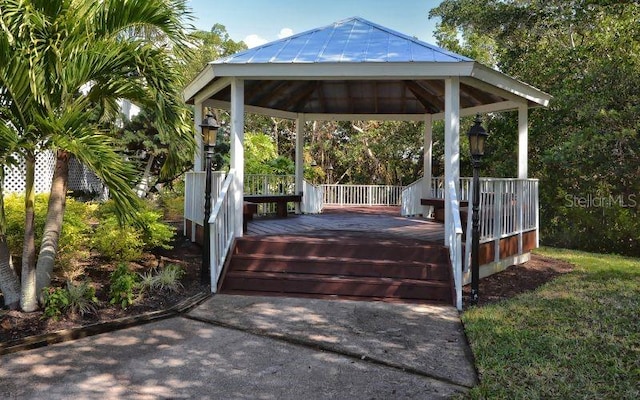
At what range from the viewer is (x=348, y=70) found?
20.2ft

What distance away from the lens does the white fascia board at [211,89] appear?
6899 mm

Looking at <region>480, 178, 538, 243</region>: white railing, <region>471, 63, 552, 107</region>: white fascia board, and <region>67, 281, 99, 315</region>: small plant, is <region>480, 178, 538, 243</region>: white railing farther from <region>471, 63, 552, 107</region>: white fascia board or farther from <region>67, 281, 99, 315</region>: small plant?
<region>67, 281, 99, 315</region>: small plant

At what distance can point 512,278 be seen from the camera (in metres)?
6.86

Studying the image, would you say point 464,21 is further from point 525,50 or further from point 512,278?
point 512,278

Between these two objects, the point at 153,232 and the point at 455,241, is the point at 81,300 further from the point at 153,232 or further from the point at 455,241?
the point at 455,241

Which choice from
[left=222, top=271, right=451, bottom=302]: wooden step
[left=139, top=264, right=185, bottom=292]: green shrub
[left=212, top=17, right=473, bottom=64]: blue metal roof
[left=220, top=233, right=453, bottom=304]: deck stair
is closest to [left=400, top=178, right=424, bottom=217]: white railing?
[left=212, top=17, right=473, bottom=64]: blue metal roof

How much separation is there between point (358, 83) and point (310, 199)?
3.65 m

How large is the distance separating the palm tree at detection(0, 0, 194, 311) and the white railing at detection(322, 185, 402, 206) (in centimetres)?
1182

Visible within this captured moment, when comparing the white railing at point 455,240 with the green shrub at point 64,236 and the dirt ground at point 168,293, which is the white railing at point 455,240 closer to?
the dirt ground at point 168,293

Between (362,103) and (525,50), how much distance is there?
232 inches

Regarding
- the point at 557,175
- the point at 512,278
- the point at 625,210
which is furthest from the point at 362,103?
the point at 625,210

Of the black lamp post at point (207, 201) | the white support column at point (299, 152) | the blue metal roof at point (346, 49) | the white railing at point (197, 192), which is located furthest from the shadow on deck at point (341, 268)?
the white support column at point (299, 152)

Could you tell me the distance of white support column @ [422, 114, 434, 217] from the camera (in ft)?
35.8

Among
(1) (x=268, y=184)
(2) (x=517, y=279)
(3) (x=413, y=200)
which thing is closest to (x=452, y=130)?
(2) (x=517, y=279)
